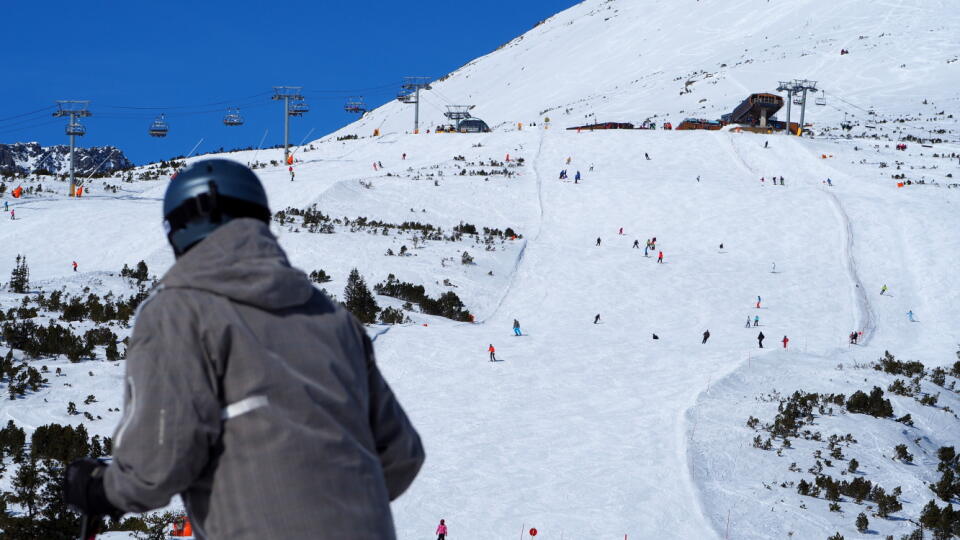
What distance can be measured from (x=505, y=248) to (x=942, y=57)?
3178 inches

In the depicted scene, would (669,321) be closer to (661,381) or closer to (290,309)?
(661,381)

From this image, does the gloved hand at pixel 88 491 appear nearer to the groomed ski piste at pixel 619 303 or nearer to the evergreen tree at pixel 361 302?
the groomed ski piste at pixel 619 303

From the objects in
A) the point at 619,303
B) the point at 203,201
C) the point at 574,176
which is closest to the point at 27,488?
the point at 203,201

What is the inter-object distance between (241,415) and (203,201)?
643 millimetres

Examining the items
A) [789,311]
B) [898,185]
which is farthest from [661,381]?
[898,185]

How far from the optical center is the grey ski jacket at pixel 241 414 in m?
2.23

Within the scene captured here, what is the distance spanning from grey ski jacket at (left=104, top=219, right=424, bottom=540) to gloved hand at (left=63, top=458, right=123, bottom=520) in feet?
0.28

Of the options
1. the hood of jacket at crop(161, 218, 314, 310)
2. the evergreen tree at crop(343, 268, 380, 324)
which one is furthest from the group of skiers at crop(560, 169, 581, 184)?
the hood of jacket at crop(161, 218, 314, 310)

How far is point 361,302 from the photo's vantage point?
105 feet

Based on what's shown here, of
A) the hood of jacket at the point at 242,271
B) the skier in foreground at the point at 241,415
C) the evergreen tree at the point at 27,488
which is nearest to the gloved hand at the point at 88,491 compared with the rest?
the skier in foreground at the point at 241,415

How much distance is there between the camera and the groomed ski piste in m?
18.8

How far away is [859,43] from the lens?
376 feet

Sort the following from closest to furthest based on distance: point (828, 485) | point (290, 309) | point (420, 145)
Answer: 1. point (290, 309)
2. point (828, 485)
3. point (420, 145)

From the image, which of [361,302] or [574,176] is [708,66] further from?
[361,302]
